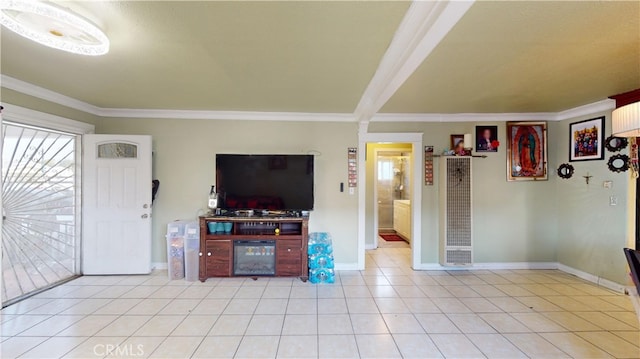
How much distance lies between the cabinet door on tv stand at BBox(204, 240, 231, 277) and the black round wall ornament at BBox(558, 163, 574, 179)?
15.4 feet

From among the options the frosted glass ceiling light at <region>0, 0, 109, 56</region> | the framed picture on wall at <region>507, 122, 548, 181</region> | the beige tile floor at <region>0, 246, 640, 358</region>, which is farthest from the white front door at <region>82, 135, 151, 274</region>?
the framed picture on wall at <region>507, 122, 548, 181</region>

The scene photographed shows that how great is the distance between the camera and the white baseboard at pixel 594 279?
10.6ft

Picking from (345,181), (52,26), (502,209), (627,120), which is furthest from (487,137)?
(52,26)

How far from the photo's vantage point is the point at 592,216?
353cm

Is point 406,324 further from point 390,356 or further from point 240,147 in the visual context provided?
point 240,147

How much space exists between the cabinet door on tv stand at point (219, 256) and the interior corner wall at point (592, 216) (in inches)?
183

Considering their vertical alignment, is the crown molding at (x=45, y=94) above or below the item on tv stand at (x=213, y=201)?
above

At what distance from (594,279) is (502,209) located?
1.28 m

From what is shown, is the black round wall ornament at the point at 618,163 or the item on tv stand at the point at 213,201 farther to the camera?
the item on tv stand at the point at 213,201

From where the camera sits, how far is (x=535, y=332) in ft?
7.78

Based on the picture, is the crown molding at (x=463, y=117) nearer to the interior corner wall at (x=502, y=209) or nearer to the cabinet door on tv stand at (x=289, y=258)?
the interior corner wall at (x=502, y=209)

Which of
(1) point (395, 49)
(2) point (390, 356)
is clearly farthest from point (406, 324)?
(1) point (395, 49)

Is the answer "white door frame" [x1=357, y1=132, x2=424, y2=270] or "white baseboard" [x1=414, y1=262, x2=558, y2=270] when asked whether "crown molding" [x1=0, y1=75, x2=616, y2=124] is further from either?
"white baseboard" [x1=414, y1=262, x2=558, y2=270]

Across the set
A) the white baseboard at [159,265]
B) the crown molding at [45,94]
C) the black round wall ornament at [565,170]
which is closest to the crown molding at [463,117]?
the black round wall ornament at [565,170]
